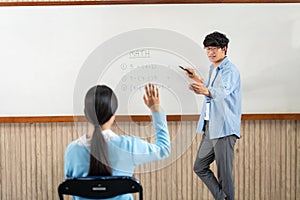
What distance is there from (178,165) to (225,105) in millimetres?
760

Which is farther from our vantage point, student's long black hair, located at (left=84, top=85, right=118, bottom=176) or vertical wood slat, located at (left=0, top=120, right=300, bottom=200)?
vertical wood slat, located at (left=0, top=120, right=300, bottom=200)

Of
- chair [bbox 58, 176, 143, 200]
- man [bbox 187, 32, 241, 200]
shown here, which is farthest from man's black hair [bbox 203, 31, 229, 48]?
chair [bbox 58, 176, 143, 200]

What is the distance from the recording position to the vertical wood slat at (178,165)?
3627mm

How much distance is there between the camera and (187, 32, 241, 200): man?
304 centimetres

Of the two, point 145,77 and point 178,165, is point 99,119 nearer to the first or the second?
point 145,77

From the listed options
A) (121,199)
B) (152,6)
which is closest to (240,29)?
(152,6)

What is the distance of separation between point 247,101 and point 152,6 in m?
0.97

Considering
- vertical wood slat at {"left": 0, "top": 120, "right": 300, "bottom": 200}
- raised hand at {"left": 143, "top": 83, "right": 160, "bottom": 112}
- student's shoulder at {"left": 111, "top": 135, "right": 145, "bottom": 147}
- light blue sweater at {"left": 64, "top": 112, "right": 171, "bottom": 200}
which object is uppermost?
raised hand at {"left": 143, "top": 83, "right": 160, "bottom": 112}

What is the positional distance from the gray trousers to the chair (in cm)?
142

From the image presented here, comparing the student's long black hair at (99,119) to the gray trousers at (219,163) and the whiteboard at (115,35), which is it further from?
the whiteboard at (115,35)

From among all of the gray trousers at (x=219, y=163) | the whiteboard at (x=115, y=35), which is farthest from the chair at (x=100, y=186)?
the whiteboard at (x=115, y=35)

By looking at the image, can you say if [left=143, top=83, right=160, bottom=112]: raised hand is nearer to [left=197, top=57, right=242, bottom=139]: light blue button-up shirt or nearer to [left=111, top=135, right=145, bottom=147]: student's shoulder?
[left=111, top=135, right=145, bottom=147]: student's shoulder

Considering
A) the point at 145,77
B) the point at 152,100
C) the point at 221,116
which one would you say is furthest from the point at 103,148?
the point at 221,116

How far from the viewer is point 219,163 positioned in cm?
314
